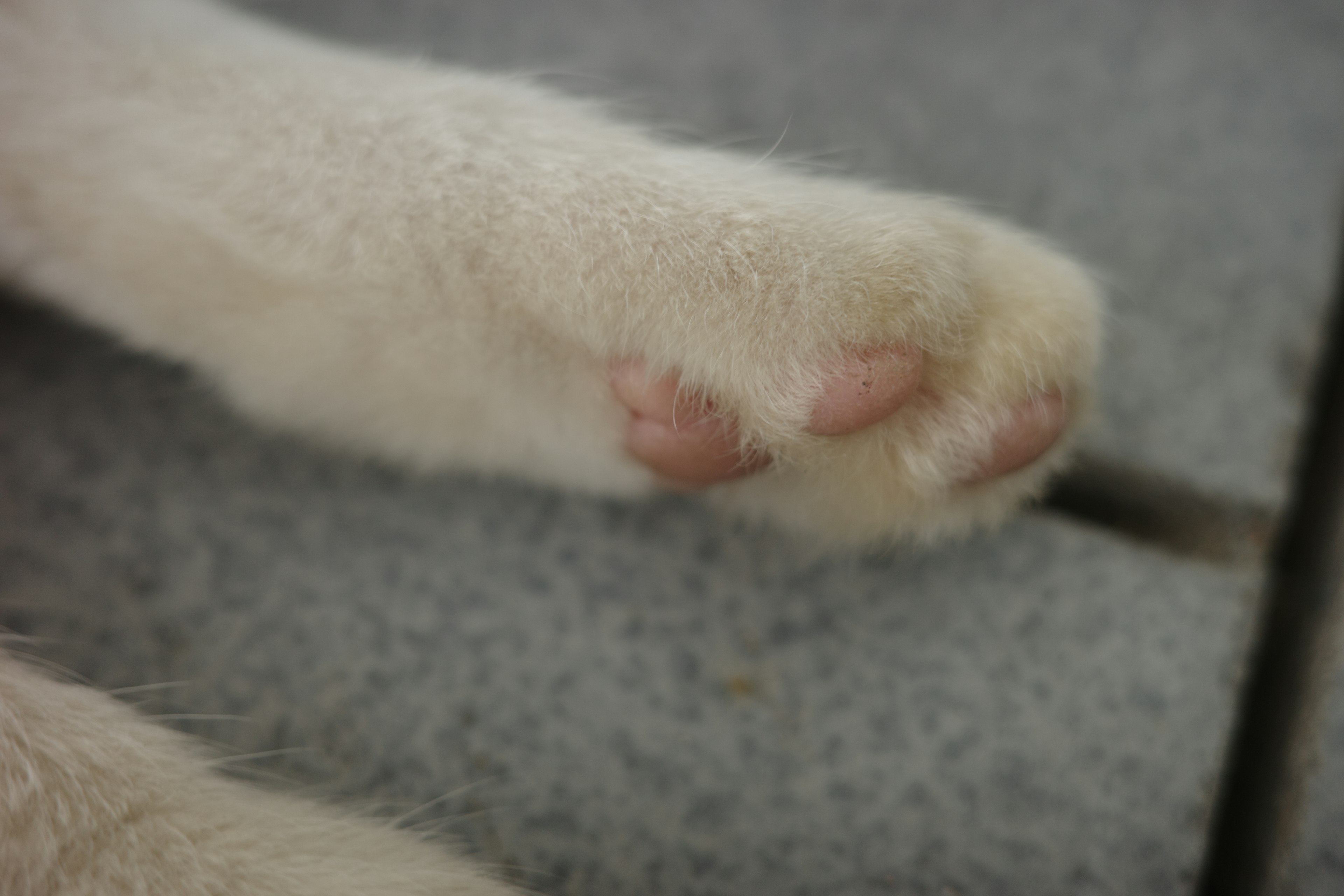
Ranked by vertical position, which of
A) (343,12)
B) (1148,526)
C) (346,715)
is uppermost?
(343,12)

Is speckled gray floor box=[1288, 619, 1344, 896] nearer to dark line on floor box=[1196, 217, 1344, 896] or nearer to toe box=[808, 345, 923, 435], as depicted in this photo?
dark line on floor box=[1196, 217, 1344, 896]

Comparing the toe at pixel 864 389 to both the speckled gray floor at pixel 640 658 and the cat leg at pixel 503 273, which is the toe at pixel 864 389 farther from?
the speckled gray floor at pixel 640 658

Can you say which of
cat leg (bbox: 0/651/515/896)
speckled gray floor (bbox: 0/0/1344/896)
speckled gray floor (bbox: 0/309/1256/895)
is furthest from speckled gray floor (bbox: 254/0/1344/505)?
cat leg (bbox: 0/651/515/896)

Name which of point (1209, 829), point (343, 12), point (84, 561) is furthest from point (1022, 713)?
point (343, 12)

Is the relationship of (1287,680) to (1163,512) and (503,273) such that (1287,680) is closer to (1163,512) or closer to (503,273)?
(1163,512)

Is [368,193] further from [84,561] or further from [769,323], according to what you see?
[84,561]

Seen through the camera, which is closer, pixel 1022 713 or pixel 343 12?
pixel 1022 713
